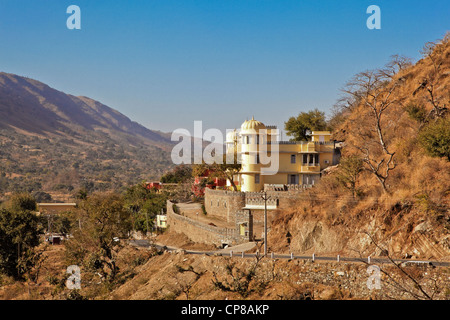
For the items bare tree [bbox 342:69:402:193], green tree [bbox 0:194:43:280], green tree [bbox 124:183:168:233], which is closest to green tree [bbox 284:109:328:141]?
bare tree [bbox 342:69:402:193]

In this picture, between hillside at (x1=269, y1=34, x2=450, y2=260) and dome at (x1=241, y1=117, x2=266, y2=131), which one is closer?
hillside at (x1=269, y1=34, x2=450, y2=260)

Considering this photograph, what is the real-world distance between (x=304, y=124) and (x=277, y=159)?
10.5m

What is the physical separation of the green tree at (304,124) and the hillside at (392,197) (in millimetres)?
10668

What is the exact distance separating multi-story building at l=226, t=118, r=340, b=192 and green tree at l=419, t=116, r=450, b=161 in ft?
50.2

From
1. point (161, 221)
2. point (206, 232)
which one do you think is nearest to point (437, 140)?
point (206, 232)

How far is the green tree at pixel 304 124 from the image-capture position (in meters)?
54.7

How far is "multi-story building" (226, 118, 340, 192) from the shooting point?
45.6 metres

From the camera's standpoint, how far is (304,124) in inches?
2151

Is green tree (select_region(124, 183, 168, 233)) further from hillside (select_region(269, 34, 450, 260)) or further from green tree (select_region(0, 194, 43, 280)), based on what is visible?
hillside (select_region(269, 34, 450, 260))

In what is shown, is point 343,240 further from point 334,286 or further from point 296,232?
point 334,286

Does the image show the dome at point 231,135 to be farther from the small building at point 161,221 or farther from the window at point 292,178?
the window at point 292,178

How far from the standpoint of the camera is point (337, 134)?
49781 mm
